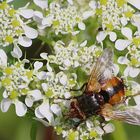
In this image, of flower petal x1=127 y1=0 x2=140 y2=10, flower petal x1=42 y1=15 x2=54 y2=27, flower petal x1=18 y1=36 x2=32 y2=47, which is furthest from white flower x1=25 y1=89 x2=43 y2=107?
flower petal x1=127 y1=0 x2=140 y2=10

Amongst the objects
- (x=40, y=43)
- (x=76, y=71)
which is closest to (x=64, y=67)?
(x=76, y=71)

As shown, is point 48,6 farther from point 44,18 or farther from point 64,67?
point 64,67

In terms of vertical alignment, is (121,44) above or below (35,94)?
above

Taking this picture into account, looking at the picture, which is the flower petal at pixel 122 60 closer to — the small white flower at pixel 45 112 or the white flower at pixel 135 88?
the white flower at pixel 135 88

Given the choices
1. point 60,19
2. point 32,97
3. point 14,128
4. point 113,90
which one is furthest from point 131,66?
point 14,128

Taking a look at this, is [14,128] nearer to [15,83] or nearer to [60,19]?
[15,83]

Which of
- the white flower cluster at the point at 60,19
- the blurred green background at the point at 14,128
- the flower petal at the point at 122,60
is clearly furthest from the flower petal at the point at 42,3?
the blurred green background at the point at 14,128

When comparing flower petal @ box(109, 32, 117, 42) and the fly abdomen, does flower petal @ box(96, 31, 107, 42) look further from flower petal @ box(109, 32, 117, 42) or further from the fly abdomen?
the fly abdomen
